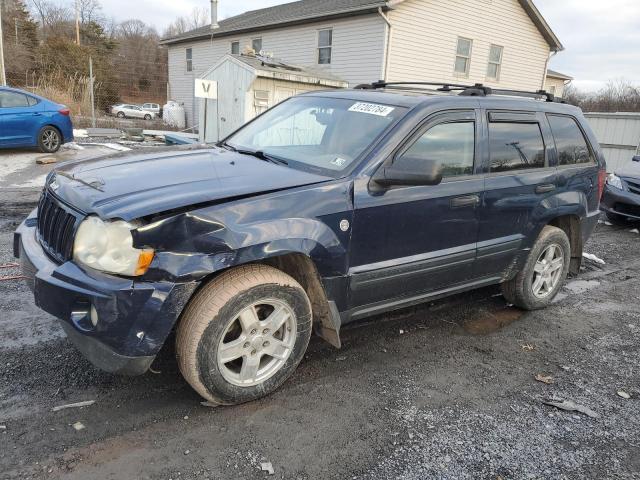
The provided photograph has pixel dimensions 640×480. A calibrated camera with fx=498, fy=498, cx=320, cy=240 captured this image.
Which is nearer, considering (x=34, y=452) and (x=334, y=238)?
(x=34, y=452)

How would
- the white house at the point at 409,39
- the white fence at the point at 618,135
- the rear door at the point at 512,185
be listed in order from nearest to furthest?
the rear door at the point at 512,185
the white fence at the point at 618,135
the white house at the point at 409,39

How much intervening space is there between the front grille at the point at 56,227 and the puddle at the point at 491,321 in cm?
300

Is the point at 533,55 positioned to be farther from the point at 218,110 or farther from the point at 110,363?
the point at 110,363

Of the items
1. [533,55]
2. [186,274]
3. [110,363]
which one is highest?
[533,55]

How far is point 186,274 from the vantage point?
242 centimetres

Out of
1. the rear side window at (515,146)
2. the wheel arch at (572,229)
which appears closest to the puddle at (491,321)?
the wheel arch at (572,229)

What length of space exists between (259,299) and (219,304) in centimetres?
24

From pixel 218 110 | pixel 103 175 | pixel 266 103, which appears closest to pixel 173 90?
pixel 218 110

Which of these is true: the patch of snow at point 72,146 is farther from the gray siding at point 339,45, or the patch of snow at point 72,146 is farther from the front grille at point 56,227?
the front grille at point 56,227

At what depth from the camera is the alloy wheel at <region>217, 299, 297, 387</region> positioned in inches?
107

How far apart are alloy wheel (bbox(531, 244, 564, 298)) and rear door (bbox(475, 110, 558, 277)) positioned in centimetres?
37

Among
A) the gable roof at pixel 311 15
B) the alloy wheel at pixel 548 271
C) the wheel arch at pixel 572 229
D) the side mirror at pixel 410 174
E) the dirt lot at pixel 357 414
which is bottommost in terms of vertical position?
the dirt lot at pixel 357 414

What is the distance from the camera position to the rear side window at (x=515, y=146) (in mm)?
3754

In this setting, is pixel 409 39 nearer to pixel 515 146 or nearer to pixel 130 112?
pixel 515 146
